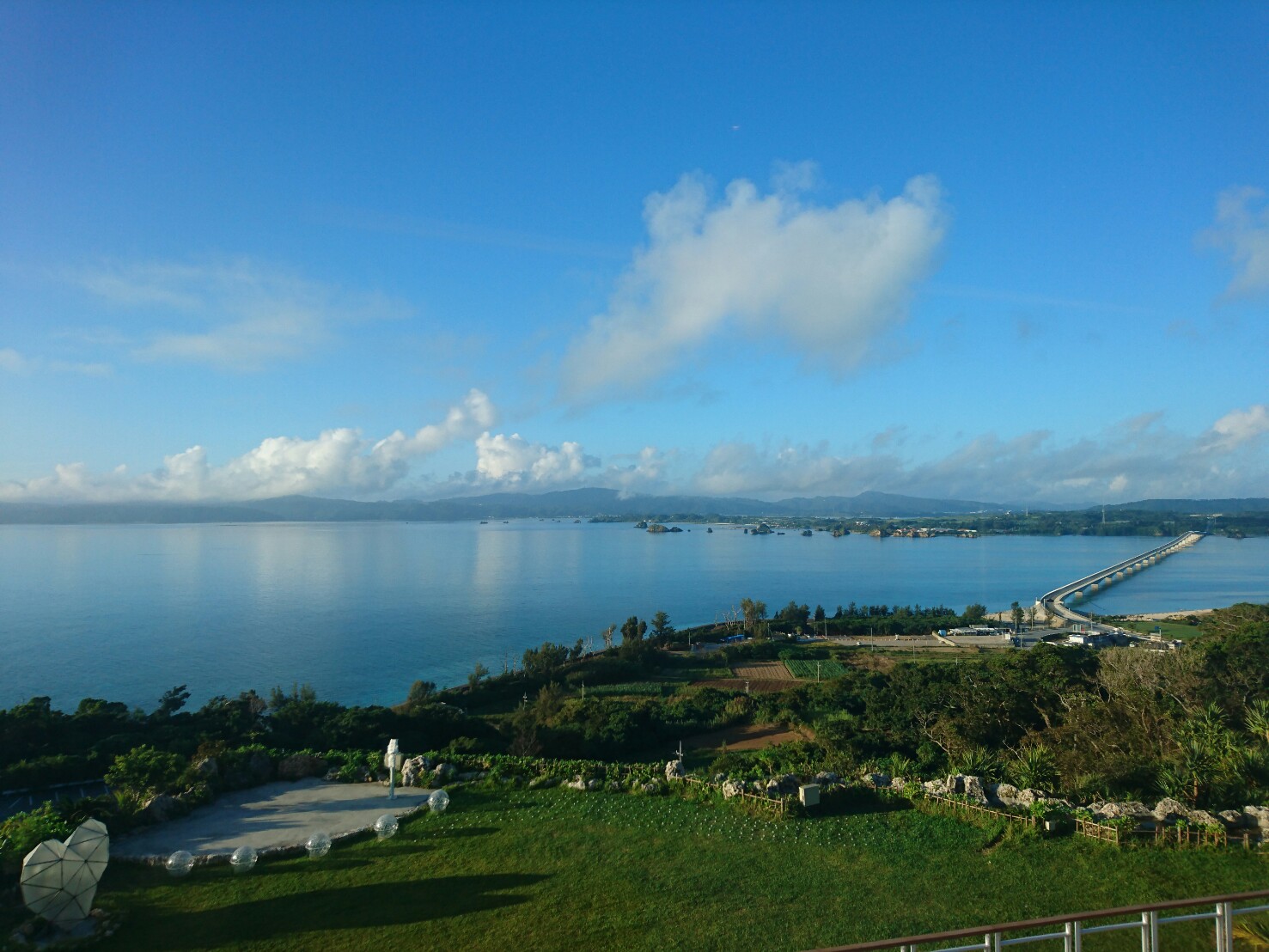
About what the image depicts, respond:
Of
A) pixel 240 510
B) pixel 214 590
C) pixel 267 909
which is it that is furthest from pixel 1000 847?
pixel 240 510

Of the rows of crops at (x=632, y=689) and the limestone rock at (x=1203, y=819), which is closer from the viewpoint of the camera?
the limestone rock at (x=1203, y=819)

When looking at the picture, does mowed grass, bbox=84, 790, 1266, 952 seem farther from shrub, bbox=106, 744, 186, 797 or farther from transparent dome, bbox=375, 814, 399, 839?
shrub, bbox=106, 744, 186, 797

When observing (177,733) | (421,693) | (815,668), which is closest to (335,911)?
(177,733)

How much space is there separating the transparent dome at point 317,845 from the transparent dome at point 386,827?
18.1 inches

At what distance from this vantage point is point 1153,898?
5047 millimetres

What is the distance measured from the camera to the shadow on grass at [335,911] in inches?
189

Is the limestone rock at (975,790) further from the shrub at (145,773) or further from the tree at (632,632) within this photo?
the tree at (632,632)

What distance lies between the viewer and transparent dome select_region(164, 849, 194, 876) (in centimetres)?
563

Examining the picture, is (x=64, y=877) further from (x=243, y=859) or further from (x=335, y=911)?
(x=335, y=911)

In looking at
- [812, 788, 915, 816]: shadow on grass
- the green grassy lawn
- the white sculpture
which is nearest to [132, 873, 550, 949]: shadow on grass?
the white sculpture

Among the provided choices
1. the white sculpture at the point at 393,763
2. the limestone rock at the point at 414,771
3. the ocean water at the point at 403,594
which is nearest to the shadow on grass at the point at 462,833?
the white sculpture at the point at 393,763

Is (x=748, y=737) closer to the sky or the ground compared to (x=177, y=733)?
closer to the ground

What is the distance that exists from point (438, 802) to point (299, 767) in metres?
2.25

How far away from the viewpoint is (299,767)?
26.5ft
